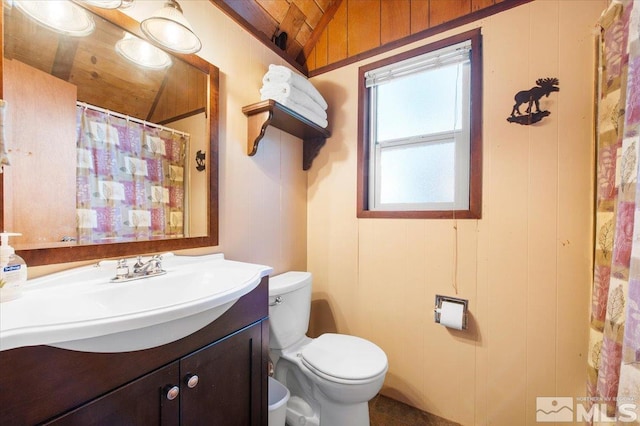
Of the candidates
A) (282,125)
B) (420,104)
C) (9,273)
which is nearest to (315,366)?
(9,273)

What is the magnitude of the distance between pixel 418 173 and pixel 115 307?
61.5 inches

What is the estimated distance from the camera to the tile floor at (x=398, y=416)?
54.5 inches

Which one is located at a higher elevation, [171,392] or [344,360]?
[171,392]

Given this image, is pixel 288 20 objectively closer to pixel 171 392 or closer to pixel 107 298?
pixel 107 298

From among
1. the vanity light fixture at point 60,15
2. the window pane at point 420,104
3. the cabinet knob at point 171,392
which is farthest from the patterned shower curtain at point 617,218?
the vanity light fixture at point 60,15

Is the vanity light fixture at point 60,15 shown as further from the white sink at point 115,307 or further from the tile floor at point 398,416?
the tile floor at point 398,416

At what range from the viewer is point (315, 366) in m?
1.18

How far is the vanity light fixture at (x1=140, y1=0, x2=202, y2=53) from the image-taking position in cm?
94

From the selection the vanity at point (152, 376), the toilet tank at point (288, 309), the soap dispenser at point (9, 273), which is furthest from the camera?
the toilet tank at point (288, 309)

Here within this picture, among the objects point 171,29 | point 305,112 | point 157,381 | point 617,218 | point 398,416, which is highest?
point 171,29

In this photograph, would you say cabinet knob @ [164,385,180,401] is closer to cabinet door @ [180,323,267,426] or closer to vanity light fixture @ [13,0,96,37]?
cabinet door @ [180,323,267,426]

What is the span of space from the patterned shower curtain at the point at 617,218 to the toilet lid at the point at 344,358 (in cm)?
76

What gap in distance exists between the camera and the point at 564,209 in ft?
3.89

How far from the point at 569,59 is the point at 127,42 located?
1.88 metres
